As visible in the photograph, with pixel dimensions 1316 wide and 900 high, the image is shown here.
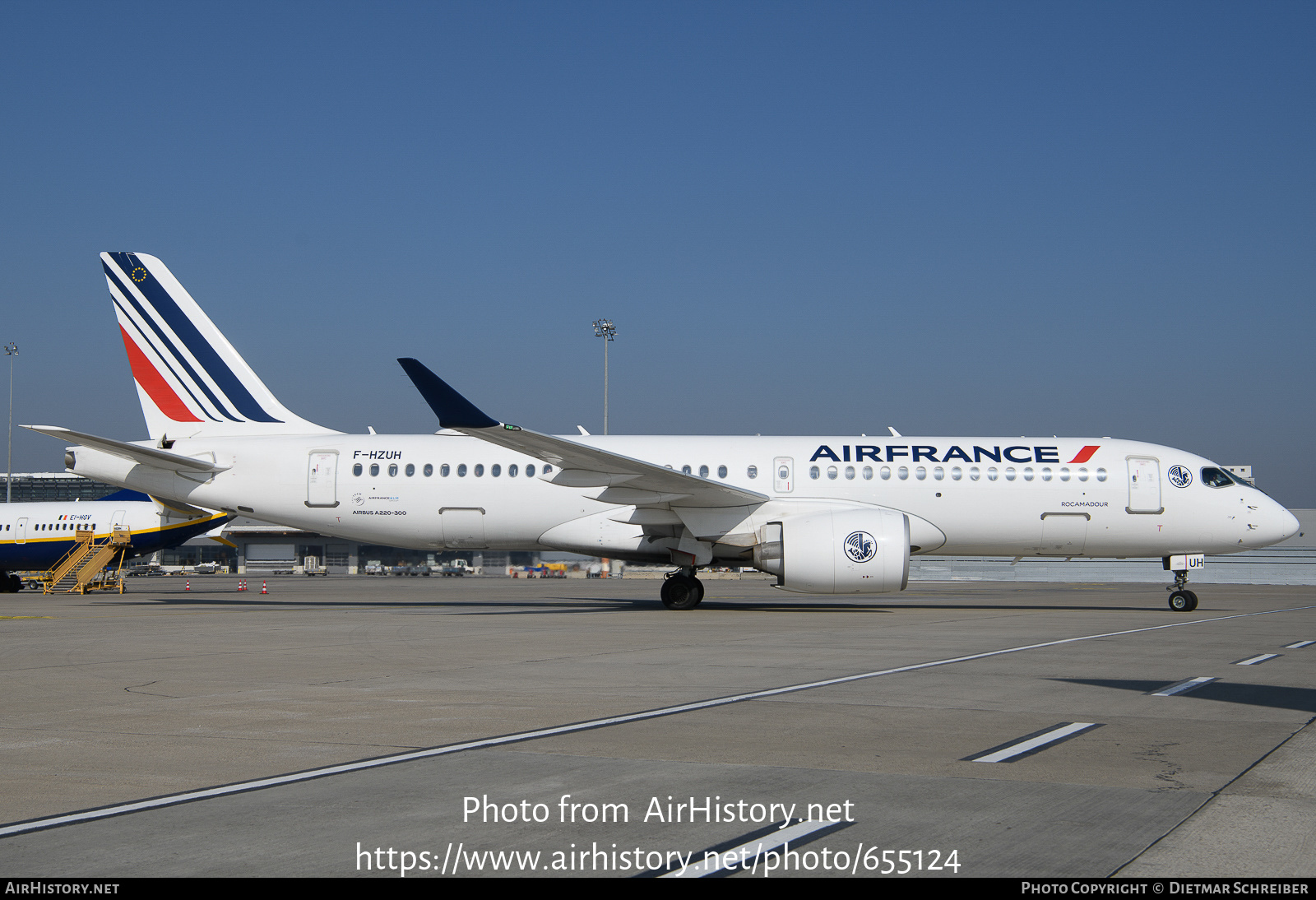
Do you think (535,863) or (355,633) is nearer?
(535,863)

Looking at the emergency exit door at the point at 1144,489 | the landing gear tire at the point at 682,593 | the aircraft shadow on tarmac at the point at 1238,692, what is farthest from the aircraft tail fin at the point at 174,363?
the aircraft shadow on tarmac at the point at 1238,692

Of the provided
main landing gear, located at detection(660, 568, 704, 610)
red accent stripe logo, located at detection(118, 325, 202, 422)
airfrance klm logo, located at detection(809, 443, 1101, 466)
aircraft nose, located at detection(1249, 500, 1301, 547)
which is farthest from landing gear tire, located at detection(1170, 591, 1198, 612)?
red accent stripe logo, located at detection(118, 325, 202, 422)

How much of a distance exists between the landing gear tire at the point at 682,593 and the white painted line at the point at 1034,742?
50.2ft

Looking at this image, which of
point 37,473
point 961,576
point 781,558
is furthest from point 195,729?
point 37,473

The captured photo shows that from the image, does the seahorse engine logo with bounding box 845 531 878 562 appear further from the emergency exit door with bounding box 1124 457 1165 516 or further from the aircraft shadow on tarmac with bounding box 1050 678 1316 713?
the aircraft shadow on tarmac with bounding box 1050 678 1316 713

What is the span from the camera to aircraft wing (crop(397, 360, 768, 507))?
59.0 ft

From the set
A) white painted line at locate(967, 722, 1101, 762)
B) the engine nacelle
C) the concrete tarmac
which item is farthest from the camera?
the engine nacelle

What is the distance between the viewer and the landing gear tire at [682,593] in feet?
73.5

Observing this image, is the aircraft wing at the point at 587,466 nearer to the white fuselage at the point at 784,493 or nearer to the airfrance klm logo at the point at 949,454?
the white fuselage at the point at 784,493

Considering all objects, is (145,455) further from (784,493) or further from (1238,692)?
(1238,692)
